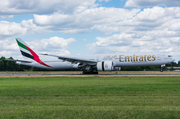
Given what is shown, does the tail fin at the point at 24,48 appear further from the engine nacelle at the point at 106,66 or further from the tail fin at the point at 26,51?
the engine nacelle at the point at 106,66

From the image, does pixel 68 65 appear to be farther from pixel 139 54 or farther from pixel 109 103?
pixel 109 103

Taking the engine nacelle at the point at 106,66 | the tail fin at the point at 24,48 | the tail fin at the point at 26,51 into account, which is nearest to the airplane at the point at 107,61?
the engine nacelle at the point at 106,66

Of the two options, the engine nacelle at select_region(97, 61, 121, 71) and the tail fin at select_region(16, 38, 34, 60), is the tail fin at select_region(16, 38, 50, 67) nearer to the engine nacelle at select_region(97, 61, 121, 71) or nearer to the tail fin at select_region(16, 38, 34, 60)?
the tail fin at select_region(16, 38, 34, 60)

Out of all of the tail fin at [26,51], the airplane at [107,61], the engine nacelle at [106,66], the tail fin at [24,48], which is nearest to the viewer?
the engine nacelle at [106,66]

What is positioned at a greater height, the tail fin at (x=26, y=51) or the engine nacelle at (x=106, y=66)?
the tail fin at (x=26, y=51)

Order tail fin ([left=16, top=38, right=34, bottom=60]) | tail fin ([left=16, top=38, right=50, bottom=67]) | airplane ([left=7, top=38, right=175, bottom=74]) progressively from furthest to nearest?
tail fin ([left=16, top=38, right=34, bottom=60]) → tail fin ([left=16, top=38, right=50, bottom=67]) → airplane ([left=7, top=38, right=175, bottom=74])

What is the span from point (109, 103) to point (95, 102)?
0.71 m

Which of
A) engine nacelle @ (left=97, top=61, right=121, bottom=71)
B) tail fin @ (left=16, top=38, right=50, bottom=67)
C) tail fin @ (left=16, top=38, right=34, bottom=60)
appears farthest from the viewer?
tail fin @ (left=16, top=38, right=34, bottom=60)

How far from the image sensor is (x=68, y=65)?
4209cm

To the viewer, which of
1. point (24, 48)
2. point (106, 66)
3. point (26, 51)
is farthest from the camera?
point (24, 48)

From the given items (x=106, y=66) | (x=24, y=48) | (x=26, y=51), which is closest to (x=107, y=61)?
(x=106, y=66)

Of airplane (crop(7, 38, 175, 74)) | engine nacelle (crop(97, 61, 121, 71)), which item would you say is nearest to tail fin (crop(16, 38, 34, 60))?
airplane (crop(7, 38, 175, 74))

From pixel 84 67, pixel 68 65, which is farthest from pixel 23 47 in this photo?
pixel 84 67

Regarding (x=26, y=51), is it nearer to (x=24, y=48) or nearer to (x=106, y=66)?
(x=24, y=48)
